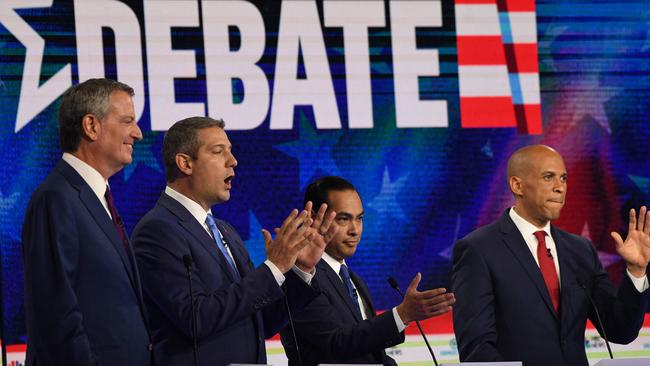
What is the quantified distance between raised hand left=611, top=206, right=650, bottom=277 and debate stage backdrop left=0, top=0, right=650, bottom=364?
155 cm

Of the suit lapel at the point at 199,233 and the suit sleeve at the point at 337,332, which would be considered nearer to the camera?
the suit lapel at the point at 199,233

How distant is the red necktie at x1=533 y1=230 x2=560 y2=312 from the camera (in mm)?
4922

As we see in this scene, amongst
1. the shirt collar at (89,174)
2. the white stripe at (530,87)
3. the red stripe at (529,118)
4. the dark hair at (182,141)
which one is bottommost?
the shirt collar at (89,174)

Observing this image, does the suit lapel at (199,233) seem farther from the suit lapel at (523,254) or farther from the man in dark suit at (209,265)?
the suit lapel at (523,254)

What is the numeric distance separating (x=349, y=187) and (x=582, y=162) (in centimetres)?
221

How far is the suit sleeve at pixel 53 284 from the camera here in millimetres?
3295

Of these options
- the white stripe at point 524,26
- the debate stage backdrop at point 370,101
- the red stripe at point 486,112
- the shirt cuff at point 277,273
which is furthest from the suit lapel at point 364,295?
the white stripe at point 524,26

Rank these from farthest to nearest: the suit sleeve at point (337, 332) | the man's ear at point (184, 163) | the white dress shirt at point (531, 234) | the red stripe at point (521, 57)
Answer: the red stripe at point (521, 57), the white dress shirt at point (531, 234), the suit sleeve at point (337, 332), the man's ear at point (184, 163)

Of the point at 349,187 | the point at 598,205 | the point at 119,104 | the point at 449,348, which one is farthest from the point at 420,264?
the point at 119,104

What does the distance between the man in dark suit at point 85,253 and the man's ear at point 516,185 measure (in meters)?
2.14

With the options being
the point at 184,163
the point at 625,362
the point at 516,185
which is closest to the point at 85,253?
the point at 184,163

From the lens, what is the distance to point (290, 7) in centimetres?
641

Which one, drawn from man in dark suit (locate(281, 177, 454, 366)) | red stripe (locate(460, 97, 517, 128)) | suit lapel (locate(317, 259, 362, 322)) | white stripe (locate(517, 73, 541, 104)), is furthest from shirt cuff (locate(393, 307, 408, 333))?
white stripe (locate(517, 73, 541, 104))

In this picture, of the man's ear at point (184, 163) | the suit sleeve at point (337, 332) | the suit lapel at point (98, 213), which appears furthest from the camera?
the suit sleeve at point (337, 332)
